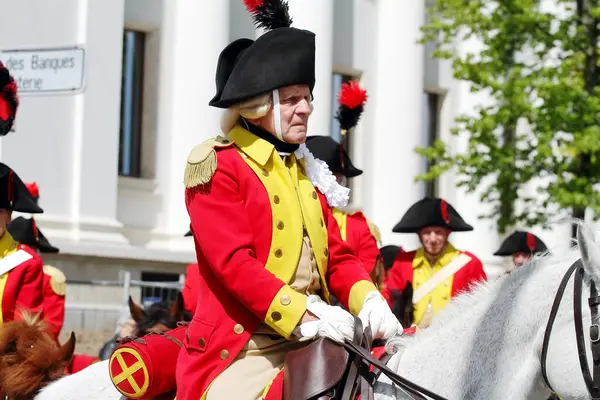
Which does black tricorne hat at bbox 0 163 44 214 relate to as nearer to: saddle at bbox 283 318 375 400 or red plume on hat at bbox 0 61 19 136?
red plume on hat at bbox 0 61 19 136

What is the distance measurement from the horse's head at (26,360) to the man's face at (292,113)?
7.02 ft

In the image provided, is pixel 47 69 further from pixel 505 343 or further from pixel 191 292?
pixel 505 343

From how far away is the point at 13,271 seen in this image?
7520mm

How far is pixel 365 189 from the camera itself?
2302cm

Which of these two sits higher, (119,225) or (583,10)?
(583,10)

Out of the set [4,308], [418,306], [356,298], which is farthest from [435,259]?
[356,298]

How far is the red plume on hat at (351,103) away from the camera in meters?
8.53

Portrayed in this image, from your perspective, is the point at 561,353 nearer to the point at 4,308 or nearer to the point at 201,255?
the point at 201,255

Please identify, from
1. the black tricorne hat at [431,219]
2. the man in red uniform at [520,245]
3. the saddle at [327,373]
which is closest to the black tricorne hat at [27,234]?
the black tricorne hat at [431,219]

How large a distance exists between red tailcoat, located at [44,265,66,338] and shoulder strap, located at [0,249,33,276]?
3.08 feet

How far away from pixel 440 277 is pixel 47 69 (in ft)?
13.2

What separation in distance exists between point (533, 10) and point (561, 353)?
15313mm

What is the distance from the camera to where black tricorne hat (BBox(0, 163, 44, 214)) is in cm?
755

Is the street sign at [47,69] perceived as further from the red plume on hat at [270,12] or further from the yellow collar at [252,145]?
the yellow collar at [252,145]
